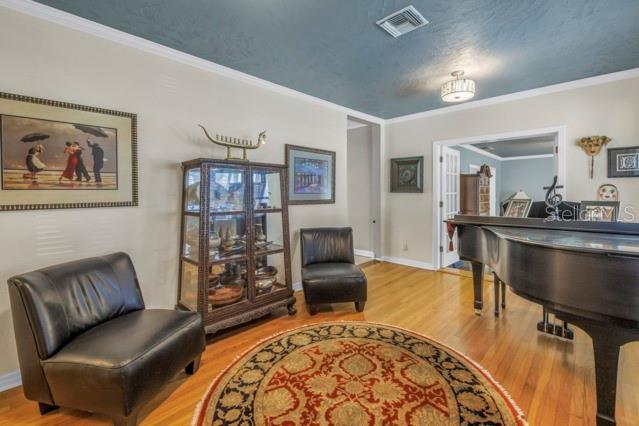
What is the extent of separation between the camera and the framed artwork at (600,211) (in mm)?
2682

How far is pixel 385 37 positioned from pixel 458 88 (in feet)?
3.61

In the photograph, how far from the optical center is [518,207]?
3.06 meters

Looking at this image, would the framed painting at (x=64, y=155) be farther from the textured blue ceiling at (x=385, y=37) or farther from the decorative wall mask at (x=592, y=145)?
the decorative wall mask at (x=592, y=145)

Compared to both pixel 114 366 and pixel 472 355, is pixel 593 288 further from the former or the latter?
pixel 114 366

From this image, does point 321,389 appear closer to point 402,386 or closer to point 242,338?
point 402,386

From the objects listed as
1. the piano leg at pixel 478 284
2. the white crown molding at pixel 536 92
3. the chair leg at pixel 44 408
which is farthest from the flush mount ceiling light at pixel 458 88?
the chair leg at pixel 44 408

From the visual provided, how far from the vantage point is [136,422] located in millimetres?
1574

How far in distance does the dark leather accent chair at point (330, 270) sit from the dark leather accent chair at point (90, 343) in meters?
1.32

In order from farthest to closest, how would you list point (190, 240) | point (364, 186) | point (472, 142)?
point (364, 186) < point (472, 142) < point (190, 240)

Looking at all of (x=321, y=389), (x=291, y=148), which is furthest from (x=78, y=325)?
(x=291, y=148)

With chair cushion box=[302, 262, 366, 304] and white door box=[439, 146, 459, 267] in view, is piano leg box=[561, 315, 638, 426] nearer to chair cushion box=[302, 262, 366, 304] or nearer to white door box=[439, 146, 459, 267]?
chair cushion box=[302, 262, 366, 304]

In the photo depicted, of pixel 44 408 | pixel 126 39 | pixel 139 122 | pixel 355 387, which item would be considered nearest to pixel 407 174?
pixel 355 387

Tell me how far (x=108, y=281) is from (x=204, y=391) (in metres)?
1.00

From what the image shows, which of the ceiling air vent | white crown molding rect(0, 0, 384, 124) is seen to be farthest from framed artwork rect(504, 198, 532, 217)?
white crown molding rect(0, 0, 384, 124)
